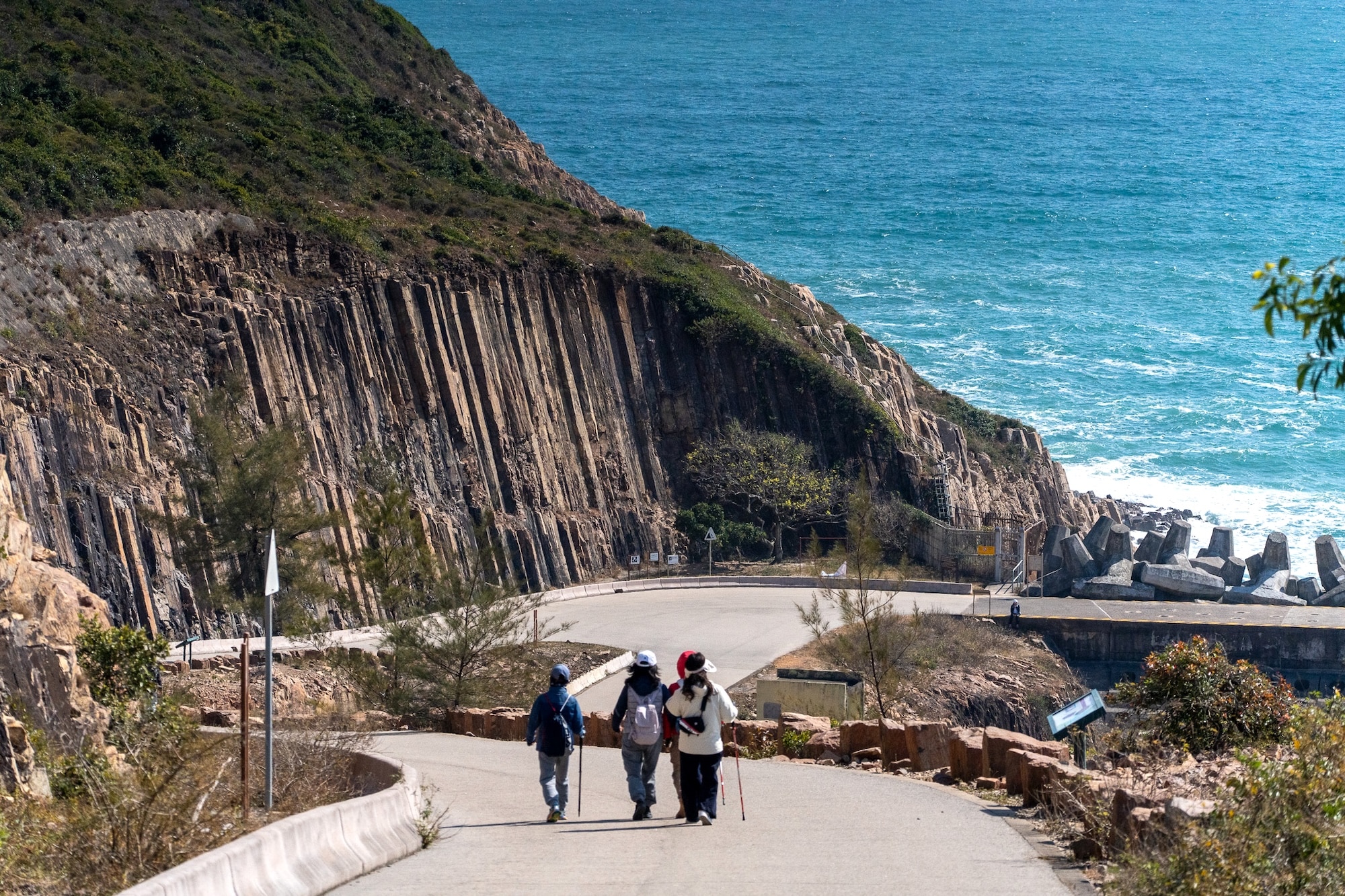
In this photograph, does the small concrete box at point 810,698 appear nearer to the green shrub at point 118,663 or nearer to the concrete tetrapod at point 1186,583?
the green shrub at point 118,663

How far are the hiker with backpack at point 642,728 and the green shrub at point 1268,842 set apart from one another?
5.02 meters

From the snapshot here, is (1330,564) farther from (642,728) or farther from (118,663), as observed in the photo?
(642,728)

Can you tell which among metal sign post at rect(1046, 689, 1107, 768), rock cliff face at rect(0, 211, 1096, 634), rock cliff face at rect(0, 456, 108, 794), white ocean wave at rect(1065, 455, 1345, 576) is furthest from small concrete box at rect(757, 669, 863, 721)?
white ocean wave at rect(1065, 455, 1345, 576)

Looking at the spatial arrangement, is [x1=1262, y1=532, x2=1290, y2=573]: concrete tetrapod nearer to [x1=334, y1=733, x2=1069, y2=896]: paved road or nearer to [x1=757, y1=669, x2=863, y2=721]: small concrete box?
[x1=757, y1=669, x2=863, y2=721]: small concrete box

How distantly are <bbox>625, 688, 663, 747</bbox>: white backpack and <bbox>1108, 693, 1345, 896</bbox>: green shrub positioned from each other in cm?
498

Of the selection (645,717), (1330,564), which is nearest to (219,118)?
(1330,564)

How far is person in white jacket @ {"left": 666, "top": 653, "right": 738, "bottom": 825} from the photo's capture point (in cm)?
1524

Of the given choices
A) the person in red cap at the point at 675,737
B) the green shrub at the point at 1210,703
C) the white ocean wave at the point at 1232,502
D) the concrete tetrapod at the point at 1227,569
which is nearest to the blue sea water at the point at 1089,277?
the white ocean wave at the point at 1232,502

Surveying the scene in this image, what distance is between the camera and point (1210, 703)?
17812mm

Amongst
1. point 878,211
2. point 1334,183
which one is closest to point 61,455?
point 878,211

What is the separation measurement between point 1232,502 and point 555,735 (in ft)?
263

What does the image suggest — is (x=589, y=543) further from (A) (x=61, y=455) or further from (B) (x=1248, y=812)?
(B) (x=1248, y=812)

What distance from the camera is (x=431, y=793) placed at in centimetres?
1702

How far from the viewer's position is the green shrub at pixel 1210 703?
57.8 ft
